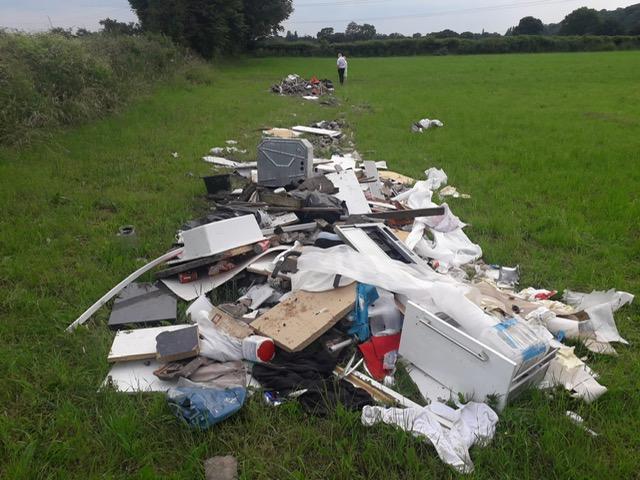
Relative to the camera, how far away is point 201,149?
7.74 meters

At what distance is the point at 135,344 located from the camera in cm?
271

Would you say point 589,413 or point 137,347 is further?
point 137,347

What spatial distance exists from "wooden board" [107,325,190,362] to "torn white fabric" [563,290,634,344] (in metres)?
2.75

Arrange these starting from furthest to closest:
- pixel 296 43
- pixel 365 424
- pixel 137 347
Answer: pixel 296 43
pixel 137 347
pixel 365 424

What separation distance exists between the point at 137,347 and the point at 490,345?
2.05 meters

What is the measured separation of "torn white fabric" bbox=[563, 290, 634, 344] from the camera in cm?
287

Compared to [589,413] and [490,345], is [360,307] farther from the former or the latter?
[589,413]

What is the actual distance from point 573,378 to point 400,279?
3.60ft

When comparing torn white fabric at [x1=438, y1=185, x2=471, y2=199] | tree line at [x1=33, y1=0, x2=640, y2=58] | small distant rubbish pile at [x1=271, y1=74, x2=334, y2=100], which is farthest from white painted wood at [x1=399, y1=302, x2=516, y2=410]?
small distant rubbish pile at [x1=271, y1=74, x2=334, y2=100]

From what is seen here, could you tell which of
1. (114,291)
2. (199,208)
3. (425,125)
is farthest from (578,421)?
(425,125)

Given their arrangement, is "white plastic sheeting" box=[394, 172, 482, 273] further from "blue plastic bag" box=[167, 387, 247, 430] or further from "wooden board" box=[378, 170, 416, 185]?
"blue plastic bag" box=[167, 387, 247, 430]

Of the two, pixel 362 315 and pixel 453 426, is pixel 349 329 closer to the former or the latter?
pixel 362 315

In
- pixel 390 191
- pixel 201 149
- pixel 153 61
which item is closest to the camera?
pixel 390 191

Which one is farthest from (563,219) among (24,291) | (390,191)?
(24,291)
